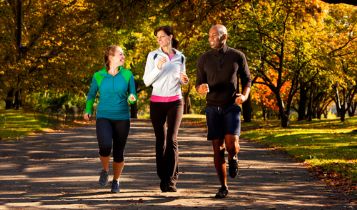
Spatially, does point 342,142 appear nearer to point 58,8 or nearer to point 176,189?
point 176,189

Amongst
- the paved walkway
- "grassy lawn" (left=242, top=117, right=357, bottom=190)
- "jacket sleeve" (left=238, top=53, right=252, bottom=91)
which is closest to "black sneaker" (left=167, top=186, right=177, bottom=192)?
the paved walkway

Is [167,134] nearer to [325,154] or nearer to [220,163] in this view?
[220,163]

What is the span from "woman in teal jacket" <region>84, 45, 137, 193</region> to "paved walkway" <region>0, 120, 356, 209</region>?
2.33ft

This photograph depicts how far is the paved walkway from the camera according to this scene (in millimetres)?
8133

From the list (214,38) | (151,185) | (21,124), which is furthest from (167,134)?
(21,124)

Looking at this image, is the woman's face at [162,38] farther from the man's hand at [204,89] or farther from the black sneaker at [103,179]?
the black sneaker at [103,179]

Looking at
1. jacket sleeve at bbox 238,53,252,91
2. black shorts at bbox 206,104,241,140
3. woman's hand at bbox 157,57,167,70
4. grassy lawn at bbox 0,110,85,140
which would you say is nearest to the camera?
black shorts at bbox 206,104,241,140

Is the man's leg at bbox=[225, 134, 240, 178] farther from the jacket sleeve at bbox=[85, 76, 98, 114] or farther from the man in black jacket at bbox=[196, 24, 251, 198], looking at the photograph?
the jacket sleeve at bbox=[85, 76, 98, 114]

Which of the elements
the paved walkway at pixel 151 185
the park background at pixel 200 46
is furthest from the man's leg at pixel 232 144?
the park background at pixel 200 46

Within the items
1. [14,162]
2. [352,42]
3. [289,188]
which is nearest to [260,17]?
[352,42]

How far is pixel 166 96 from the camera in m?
8.85

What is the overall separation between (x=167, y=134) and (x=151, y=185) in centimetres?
126

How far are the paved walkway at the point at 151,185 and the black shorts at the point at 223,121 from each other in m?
0.86

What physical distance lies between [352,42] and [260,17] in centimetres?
1198
